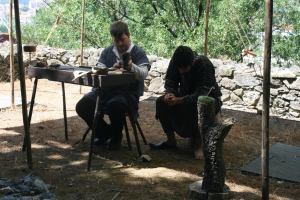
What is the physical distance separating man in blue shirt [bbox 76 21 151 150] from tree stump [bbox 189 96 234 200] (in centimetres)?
110

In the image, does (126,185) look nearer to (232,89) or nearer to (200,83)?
(200,83)

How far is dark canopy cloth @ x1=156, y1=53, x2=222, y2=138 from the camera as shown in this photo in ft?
9.74

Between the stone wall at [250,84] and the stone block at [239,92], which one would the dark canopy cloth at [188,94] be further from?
the stone block at [239,92]

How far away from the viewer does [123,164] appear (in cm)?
282

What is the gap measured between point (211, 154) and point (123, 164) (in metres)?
1.07

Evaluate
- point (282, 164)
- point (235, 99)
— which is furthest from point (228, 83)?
point (282, 164)

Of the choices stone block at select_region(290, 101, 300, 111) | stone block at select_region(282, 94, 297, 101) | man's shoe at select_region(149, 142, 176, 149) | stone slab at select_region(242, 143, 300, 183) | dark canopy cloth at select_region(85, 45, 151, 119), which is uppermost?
dark canopy cloth at select_region(85, 45, 151, 119)

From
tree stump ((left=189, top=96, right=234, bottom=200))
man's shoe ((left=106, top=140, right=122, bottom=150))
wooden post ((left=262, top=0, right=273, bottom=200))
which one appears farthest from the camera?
man's shoe ((left=106, top=140, right=122, bottom=150))

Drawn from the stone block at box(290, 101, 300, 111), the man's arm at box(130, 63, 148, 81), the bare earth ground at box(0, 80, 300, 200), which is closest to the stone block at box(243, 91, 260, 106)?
the stone block at box(290, 101, 300, 111)

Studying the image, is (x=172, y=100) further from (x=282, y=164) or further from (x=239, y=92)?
(x=239, y=92)

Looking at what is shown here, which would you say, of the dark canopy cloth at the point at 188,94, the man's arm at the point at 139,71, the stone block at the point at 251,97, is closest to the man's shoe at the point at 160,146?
the dark canopy cloth at the point at 188,94

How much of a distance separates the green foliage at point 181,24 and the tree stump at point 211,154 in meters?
8.21

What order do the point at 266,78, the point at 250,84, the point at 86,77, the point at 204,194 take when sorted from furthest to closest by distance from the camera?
the point at 250,84 < the point at 86,77 < the point at 204,194 < the point at 266,78

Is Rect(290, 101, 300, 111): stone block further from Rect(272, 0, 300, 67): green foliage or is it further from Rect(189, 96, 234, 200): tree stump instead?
Rect(272, 0, 300, 67): green foliage
